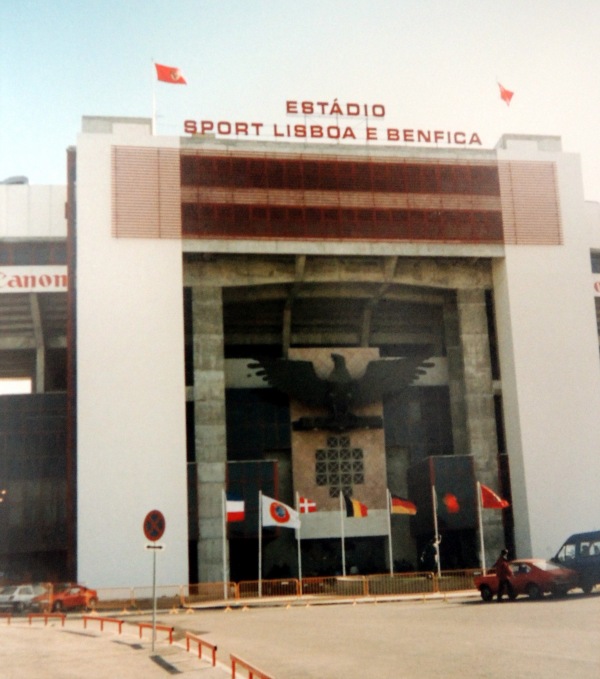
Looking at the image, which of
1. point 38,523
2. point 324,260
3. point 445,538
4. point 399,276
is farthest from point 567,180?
point 38,523

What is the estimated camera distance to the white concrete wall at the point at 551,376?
51.1 m

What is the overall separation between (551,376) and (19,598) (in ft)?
102

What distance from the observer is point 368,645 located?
70.3ft

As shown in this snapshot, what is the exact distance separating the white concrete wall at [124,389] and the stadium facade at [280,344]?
0.37 ft

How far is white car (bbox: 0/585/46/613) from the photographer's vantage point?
126ft

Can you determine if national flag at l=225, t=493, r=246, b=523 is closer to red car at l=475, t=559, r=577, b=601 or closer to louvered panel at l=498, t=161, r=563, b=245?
red car at l=475, t=559, r=577, b=601

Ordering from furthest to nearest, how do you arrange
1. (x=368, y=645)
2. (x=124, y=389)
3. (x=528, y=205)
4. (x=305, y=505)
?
1. (x=528, y=205)
2. (x=305, y=505)
3. (x=124, y=389)
4. (x=368, y=645)

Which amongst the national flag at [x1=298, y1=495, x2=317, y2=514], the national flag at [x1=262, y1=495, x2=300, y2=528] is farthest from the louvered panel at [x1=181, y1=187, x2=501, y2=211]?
the national flag at [x1=262, y1=495, x2=300, y2=528]

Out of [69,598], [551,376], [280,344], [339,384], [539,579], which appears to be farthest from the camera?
[280,344]

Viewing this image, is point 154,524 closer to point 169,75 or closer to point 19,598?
point 19,598

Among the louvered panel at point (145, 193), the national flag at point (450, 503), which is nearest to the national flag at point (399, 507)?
the national flag at point (450, 503)

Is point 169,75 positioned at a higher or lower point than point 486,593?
higher

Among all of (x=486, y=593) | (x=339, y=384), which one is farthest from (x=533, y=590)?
(x=339, y=384)

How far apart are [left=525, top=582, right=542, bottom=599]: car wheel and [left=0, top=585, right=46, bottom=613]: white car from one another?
20.2 m
